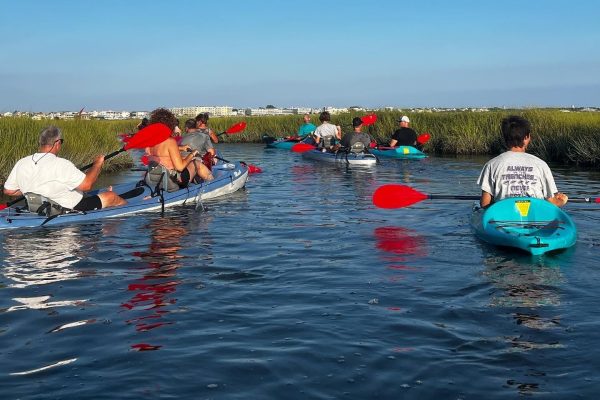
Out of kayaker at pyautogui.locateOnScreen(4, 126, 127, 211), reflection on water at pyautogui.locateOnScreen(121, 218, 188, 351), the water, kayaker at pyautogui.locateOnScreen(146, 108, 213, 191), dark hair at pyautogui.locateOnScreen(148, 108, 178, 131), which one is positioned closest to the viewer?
the water

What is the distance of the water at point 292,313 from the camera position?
400cm

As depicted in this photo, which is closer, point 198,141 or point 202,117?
point 198,141

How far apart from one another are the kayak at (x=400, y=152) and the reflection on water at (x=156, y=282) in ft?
38.8

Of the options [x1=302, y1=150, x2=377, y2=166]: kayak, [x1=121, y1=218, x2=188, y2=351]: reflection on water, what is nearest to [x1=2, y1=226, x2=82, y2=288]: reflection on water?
[x1=121, y1=218, x2=188, y2=351]: reflection on water

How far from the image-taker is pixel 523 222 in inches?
301

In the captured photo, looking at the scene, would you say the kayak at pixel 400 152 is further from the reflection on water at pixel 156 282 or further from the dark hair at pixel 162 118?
the reflection on water at pixel 156 282

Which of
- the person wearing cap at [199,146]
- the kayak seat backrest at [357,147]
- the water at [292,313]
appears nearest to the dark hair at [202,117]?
the person wearing cap at [199,146]

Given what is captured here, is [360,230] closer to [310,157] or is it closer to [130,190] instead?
[130,190]

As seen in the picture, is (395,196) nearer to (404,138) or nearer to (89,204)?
(89,204)

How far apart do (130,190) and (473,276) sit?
6334 mm

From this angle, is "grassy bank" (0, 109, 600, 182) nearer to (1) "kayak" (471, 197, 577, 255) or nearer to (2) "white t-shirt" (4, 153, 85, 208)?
(2) "white t-shirt" (4, 153, 85, 208)

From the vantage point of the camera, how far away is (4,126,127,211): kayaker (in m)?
8.54

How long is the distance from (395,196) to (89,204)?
3.96 metres

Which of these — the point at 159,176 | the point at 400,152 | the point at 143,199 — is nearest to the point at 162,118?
the point at 159,176
